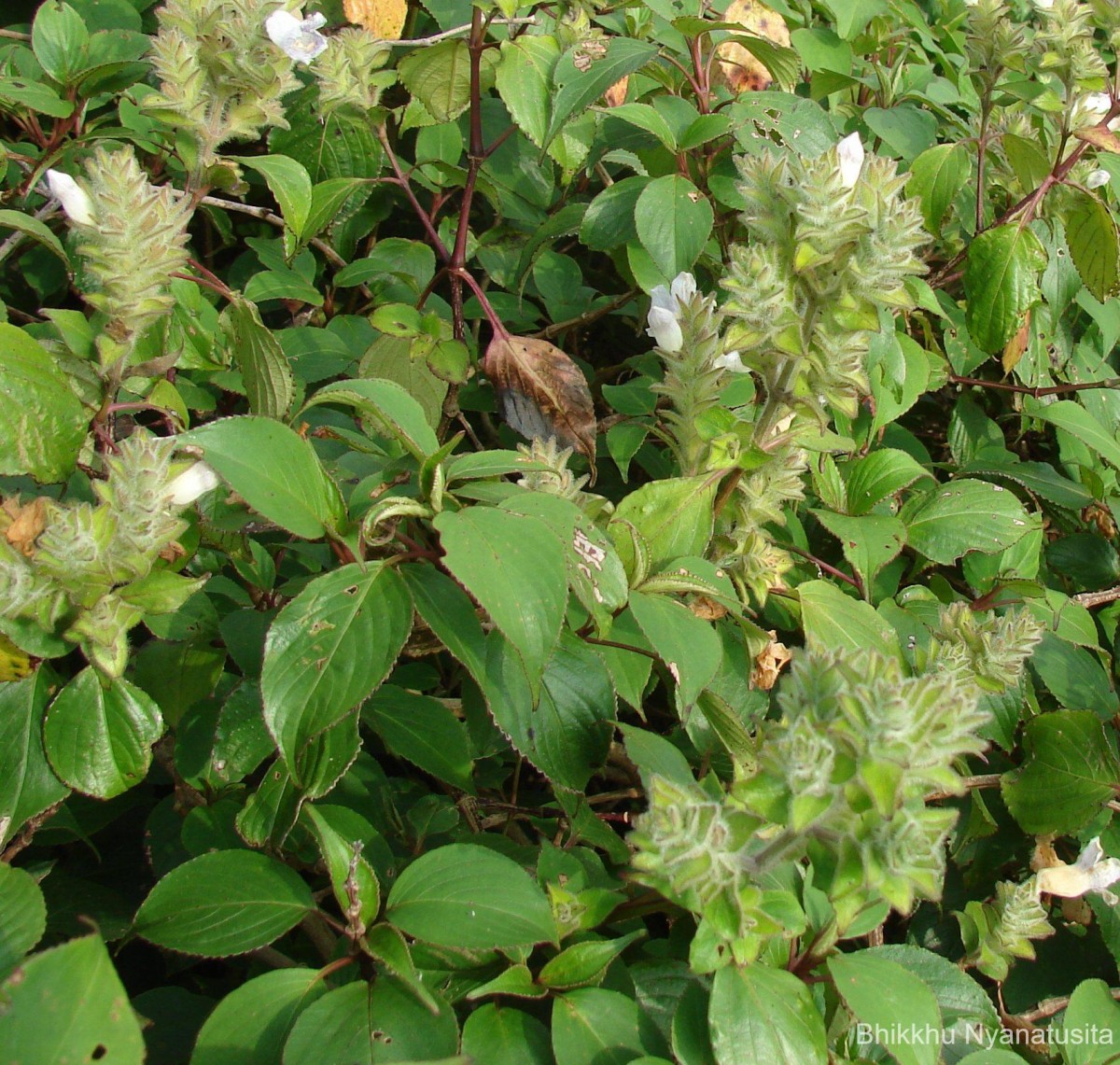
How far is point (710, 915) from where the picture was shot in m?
1.04

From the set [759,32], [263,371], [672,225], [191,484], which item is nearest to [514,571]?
[191,484]

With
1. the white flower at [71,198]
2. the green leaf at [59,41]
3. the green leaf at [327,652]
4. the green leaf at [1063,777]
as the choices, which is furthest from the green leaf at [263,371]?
the green leaf at [1063,777]

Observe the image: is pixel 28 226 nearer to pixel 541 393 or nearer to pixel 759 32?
pixel 541 393

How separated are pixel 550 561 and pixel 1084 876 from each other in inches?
48.7

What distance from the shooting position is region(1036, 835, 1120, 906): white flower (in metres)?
1.61

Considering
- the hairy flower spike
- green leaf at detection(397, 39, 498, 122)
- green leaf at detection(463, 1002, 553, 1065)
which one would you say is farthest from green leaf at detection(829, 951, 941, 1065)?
green leaf at detection(397, 39, 498, 122)

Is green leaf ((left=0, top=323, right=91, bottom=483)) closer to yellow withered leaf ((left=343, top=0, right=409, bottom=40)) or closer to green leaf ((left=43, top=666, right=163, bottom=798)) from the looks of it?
green leaf ((left=43, top=666, right=163, bottom=798))

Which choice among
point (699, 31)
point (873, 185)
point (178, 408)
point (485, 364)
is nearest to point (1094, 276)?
point (699, 31)

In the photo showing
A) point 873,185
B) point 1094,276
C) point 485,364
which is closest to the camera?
point 873,185

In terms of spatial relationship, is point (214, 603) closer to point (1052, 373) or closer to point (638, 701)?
point (638, 701)

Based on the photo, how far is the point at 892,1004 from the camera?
115cm

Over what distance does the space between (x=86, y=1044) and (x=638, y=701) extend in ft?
2.60

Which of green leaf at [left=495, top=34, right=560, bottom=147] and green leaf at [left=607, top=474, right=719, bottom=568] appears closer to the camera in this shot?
green leaf at [left=607, top=474, right=719, bottom=568]

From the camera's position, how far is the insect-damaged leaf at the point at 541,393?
1920 mm
